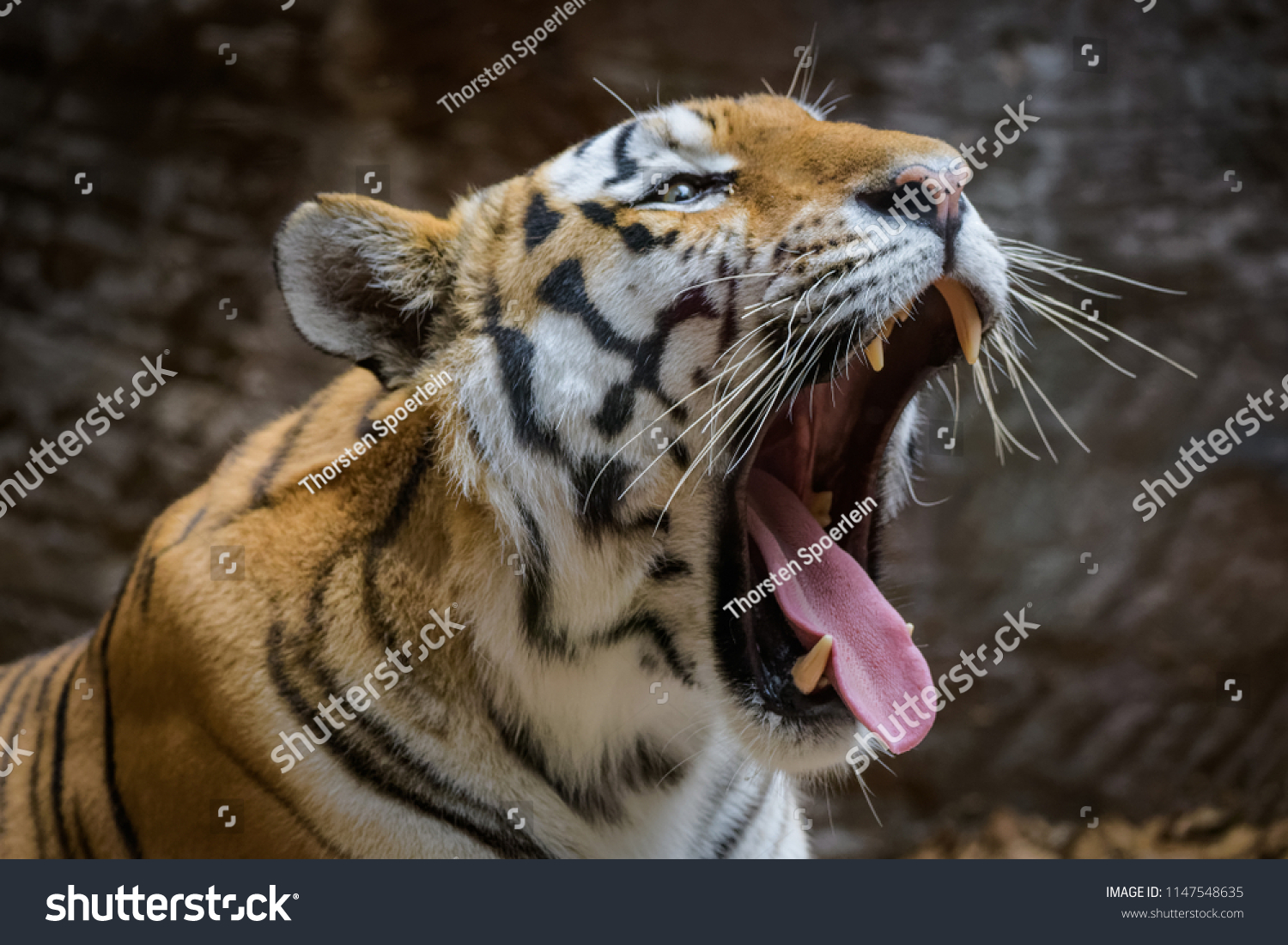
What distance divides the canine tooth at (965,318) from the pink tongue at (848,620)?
0.28 meters

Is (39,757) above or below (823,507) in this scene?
below

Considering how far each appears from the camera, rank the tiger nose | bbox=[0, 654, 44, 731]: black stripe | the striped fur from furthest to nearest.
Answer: bbox=[0, 654, 44, 731]: black stripe → the striped fur → the tiger nose

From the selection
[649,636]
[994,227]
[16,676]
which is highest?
[994,227]

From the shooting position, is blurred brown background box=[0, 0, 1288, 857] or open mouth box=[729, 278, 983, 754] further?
blurred brown background box=[0, 0, 1288, 857]

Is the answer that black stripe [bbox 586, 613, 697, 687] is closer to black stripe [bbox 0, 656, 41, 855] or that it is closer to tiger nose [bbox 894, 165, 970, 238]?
tiger nose [bbox 894, 165, 970, 238]

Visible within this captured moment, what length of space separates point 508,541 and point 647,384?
8.9 inches

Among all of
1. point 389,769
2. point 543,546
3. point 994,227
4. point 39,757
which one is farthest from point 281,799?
point 994,227

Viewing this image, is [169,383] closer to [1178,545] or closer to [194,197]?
[194,197]

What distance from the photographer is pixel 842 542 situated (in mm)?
1298

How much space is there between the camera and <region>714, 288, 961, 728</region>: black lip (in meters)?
1.15

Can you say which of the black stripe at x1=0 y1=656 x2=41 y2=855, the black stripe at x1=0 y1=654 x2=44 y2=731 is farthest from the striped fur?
the black stripe at x1=0 y1=654 x2=44 y2=731

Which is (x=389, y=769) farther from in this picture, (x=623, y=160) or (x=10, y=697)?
(x=10, y=697)

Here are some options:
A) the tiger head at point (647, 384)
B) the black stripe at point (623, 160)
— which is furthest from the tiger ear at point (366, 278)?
the black stripe at point (623, 160)

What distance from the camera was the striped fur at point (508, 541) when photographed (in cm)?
112
